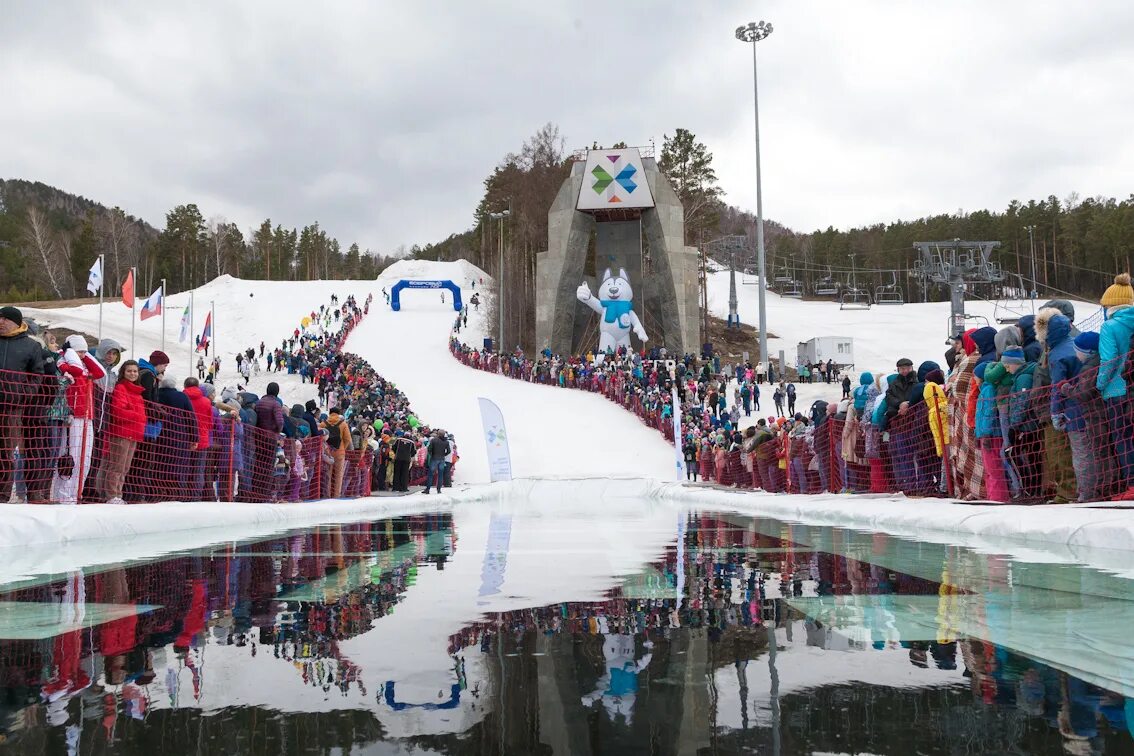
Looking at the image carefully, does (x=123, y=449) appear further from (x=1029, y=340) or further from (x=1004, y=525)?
(x=1029, y=340)

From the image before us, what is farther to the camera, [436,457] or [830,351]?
[830,351]

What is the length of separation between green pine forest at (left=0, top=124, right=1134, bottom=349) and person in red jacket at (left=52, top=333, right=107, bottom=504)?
68.0 m

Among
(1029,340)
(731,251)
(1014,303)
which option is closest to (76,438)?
(1029,340)

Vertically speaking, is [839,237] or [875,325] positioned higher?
[839,237]

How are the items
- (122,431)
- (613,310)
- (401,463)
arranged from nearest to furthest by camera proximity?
(122,431) < (401,463) < (613,310)

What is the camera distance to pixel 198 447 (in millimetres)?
10344

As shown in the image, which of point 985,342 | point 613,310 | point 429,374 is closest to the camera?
point 985,342

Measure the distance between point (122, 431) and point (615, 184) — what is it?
4821cm

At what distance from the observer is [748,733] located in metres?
1.78

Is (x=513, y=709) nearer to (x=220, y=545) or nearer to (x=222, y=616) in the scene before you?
(x=222, y=616)

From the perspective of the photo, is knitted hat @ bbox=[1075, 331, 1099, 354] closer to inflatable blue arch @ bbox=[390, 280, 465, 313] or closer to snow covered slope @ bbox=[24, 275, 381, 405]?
snow covered slope @ bbox=[24, 275, 381, 405]

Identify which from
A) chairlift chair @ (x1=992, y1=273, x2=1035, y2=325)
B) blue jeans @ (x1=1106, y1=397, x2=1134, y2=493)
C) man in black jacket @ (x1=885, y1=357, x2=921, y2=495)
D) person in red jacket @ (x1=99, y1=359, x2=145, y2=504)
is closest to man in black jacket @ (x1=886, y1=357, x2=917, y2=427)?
man in black jacket @ (x1=885, y1=357, x2=921, y2=495)

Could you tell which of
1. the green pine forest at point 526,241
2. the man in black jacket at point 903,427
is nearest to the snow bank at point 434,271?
the green pine forest at point 526,241

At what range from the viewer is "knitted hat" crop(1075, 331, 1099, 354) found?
7160 mm
